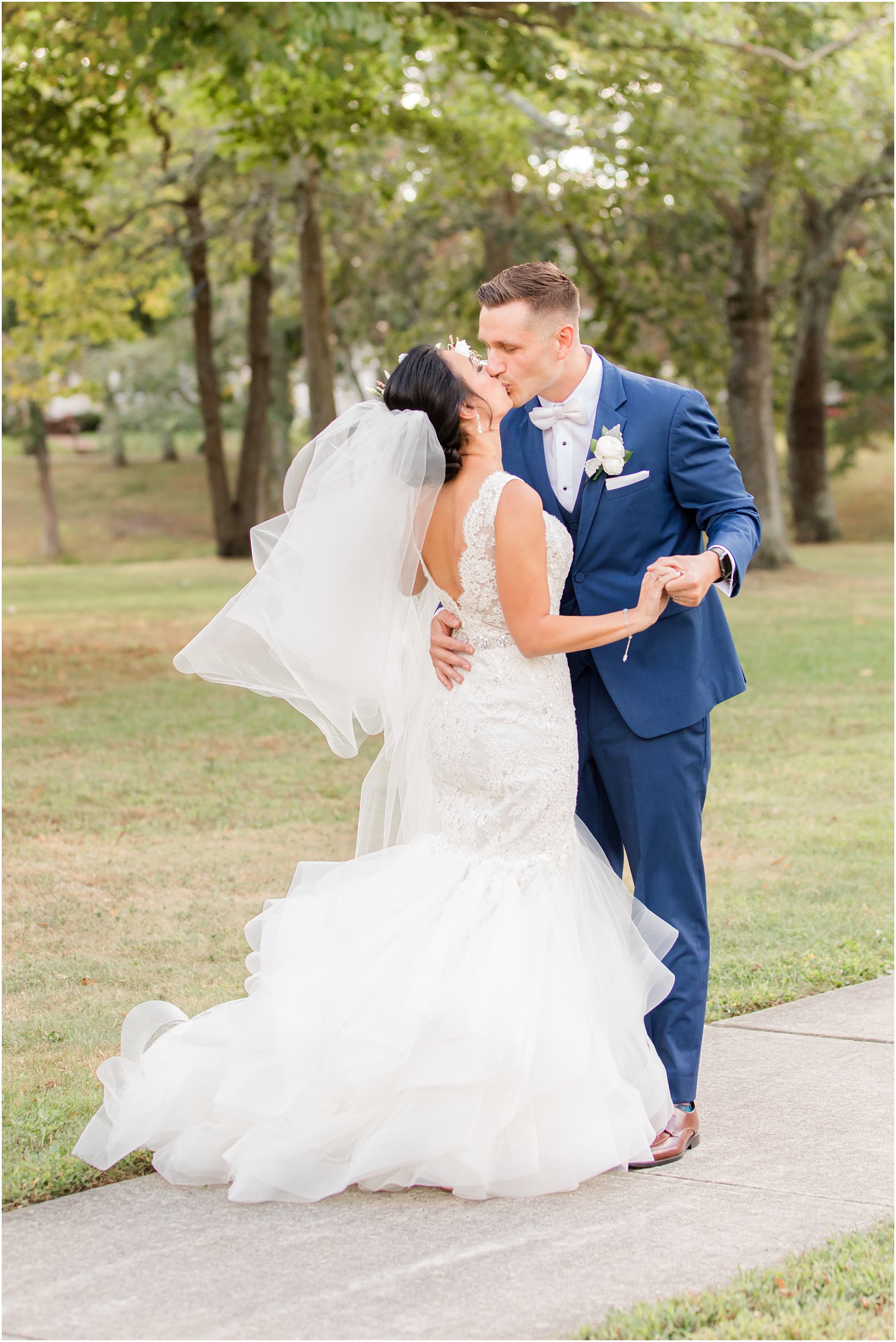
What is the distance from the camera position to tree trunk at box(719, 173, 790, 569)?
21312 millimetres

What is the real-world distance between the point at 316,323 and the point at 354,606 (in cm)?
1877

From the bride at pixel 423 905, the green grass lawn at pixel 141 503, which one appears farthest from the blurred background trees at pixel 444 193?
the bride at pixel 423 905

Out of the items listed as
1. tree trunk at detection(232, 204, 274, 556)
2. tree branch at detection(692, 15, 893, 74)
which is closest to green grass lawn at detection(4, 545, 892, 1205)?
tree branch at detection(692, 15, 893, 74)

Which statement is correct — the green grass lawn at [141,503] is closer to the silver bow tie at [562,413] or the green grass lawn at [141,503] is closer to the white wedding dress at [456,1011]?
the silver bow tie at [562,413]

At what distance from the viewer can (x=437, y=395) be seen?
12.6 ft

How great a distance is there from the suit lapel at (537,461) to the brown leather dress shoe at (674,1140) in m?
1.68

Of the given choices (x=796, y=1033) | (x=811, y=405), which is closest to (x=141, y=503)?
(x=811, y=405)

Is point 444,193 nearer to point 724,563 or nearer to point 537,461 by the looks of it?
point 537,461

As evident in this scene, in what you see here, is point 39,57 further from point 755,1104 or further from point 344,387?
point 344,387

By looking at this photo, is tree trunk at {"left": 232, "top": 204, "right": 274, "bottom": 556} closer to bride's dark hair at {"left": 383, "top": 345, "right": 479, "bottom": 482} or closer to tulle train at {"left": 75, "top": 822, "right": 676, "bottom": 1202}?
bride's dark hair at {"left": 383, "top": 345, "right": 479, "bottom": 482}

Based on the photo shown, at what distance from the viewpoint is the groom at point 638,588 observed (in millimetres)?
3904

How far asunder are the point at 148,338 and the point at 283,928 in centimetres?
3662

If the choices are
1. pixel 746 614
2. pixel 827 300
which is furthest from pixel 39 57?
pixel 827 300

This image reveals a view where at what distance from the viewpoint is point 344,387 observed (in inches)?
1638
